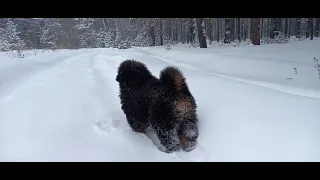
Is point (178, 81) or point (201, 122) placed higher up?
point (178, 81)

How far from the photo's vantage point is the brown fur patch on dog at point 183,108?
2895 mm

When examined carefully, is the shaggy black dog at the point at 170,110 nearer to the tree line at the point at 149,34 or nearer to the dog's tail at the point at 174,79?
the dog's tail at the point at 174,79

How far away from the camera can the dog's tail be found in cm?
304

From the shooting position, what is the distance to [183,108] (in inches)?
115

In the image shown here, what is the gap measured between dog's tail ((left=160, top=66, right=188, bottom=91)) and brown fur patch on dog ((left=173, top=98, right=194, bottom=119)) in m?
0.18

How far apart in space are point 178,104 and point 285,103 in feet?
4.85

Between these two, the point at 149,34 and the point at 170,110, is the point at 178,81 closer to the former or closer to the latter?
the point at 170,110

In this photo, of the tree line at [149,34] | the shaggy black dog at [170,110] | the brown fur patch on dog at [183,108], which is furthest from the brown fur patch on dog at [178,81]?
the tree line at [149,34]

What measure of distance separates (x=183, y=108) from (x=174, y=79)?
15.5 inches

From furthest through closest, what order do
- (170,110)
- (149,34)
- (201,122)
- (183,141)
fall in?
(149,34), (201,122), (183,141), (170,110)

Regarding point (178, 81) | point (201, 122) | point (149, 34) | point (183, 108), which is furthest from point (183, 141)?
point (149, 34)

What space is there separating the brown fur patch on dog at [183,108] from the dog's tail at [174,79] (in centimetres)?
18

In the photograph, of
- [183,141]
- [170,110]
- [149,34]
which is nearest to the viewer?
[170,110]
